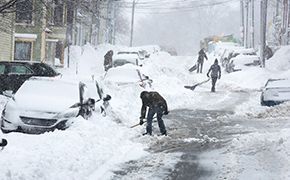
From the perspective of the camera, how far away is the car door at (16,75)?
1534 cm

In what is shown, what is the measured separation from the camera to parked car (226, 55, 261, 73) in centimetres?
3226

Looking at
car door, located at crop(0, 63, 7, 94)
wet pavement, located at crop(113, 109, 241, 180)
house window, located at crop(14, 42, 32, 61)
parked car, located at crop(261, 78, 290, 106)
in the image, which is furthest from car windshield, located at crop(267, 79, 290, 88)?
house window, located at crop(14, 42, 32, 61)

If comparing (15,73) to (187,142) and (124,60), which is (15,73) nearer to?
(187,142)

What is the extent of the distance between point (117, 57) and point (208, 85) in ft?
22.9

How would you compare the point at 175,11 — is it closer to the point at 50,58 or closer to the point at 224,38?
the point at 224,38

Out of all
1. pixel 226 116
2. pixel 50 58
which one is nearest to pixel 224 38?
pixel 50 58

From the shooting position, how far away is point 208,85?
27.7 meters

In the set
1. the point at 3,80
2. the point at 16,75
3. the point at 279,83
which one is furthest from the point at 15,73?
the point at 279,83

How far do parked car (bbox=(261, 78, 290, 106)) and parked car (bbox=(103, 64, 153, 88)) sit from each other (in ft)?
18.0

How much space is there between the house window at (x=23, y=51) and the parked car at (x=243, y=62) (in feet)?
50.4

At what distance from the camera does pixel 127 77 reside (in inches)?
763

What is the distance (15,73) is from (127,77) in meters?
5.56

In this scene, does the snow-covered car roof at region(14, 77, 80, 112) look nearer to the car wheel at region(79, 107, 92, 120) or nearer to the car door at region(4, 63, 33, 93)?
the car wheel at region(79, 107, 92, 120)

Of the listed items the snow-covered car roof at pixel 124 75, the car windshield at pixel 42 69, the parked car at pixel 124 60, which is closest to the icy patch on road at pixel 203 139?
the car windshield at pixel 42 69
